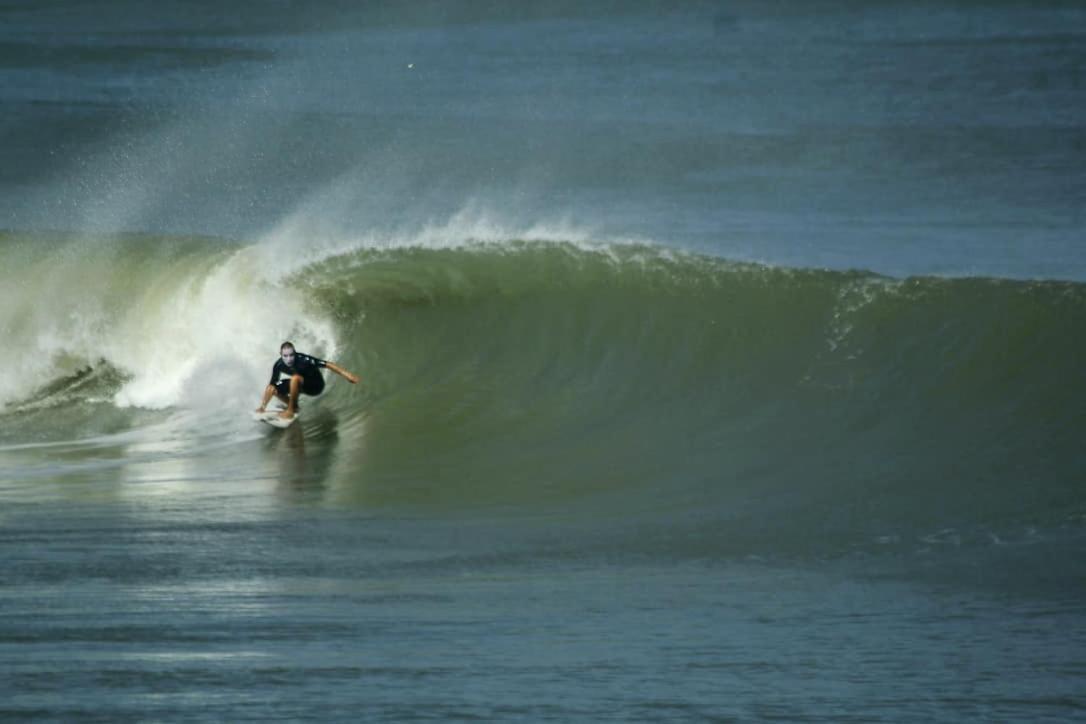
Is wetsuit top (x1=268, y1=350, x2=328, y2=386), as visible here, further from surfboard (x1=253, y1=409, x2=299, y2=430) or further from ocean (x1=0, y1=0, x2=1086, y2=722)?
ocean (x1=0, y1=0, x2=1086, y2=722)

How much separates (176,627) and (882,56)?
43019 mm

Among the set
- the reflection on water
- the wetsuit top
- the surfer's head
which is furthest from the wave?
the surfer's head

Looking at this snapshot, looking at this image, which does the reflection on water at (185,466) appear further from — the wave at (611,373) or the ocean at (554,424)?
the wave at (611,373)

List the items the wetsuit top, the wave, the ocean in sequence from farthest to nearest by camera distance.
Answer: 1. the wetsuit top
2. the wave
3. the ocean

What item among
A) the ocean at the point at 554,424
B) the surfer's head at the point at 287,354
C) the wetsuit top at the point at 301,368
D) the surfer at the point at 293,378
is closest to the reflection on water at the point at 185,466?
the ocean at the point at 554,424

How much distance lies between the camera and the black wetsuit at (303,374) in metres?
14.2

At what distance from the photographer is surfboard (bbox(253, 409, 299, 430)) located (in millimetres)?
14156

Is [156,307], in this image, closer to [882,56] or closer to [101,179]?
[101,179]

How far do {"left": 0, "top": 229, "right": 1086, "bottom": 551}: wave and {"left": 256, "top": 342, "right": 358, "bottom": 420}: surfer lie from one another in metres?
0.41

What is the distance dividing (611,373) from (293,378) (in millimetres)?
2974

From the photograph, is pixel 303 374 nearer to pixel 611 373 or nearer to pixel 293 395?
pixel 293 395

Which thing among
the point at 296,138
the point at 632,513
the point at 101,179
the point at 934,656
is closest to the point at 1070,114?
the point at 296,138

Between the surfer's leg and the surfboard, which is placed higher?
the surfer's leg

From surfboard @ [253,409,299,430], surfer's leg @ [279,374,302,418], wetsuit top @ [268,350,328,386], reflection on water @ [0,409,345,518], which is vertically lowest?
reflection on water @ [0,409,345,518]
